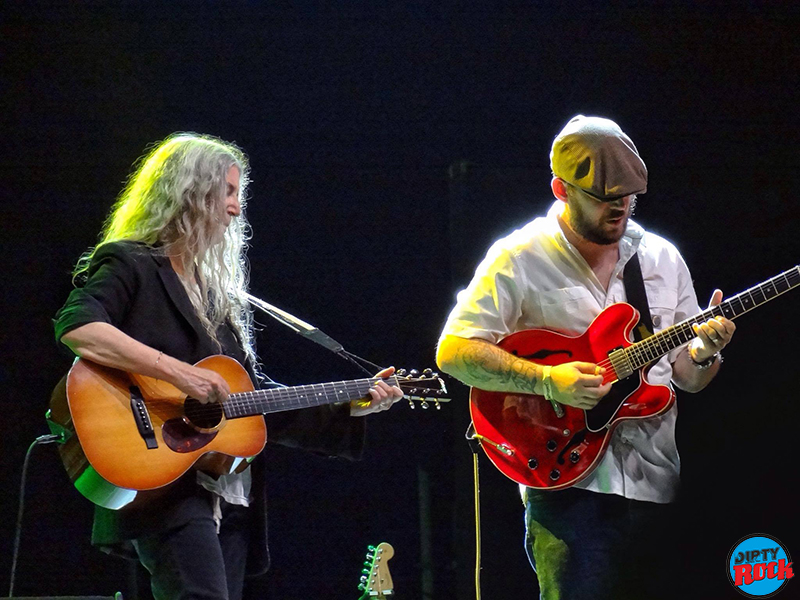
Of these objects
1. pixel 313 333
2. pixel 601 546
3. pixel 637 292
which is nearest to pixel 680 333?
pixel 637 292

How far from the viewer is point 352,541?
14.9 feet

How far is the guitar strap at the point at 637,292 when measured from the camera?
307 cm

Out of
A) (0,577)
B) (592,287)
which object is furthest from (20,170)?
(592,287)

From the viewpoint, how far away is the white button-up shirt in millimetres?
2922

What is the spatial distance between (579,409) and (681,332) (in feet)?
1.37

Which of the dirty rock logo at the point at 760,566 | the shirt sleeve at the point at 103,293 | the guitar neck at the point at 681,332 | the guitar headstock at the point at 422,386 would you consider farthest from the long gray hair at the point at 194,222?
the dirty rock logo at the point at 760,566

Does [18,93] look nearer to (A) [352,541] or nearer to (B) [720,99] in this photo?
(A) [352,541]

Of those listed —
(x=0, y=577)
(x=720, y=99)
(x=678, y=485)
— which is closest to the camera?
(x=678, y=485)

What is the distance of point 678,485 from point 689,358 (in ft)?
1.39

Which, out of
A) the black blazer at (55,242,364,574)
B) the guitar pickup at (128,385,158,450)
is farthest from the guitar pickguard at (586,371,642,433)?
the guitar pickup at (128,385,158,450)

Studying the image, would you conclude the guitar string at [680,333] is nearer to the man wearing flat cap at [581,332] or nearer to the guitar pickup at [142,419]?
the man wearing flat cap at [581,332]

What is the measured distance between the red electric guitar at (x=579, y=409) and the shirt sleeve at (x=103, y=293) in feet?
3.87

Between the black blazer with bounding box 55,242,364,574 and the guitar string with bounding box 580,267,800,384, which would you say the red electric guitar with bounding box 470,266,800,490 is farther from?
the black blazer with bounding box 55,242,364,574

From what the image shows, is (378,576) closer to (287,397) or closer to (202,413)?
(287,397)
